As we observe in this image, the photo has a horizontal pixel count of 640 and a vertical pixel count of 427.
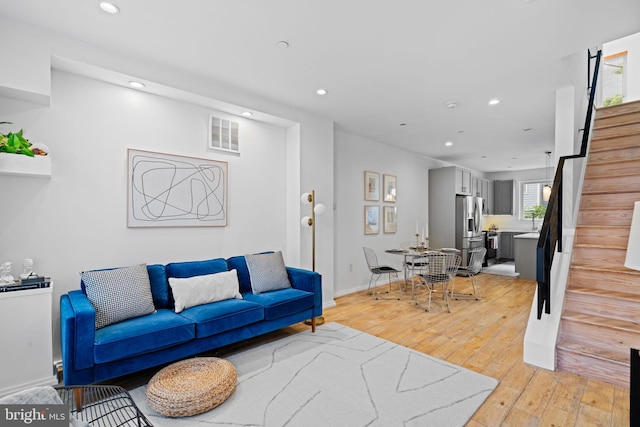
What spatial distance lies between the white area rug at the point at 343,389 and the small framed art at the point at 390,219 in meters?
3.28

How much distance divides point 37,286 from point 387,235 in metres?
5.27

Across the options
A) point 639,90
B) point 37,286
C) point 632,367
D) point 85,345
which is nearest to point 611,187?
point 632,367

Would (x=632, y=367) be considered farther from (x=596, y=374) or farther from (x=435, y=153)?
(x=435, y=153)

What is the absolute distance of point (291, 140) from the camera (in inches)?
174

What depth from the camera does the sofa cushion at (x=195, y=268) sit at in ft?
10.4

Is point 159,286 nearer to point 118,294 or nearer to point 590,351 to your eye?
point 118,294

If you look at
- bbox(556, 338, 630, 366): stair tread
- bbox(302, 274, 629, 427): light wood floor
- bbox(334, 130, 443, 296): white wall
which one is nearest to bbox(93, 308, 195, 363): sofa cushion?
bbox(302, 274, 629, 427): light wood floor

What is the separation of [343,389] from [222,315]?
1190mm

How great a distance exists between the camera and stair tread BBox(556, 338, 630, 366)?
95.7 inches

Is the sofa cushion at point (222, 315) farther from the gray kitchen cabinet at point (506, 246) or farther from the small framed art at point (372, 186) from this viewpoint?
the gray kitchen cabinet at point (506, 246)

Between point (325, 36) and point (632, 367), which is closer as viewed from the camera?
point (632, 367)

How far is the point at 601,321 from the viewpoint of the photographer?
103 inches

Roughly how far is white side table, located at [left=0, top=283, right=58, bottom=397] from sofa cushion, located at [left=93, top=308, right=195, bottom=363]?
384 mm

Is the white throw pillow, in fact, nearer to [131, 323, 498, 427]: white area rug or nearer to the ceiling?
[131, 323, 498, 427]: white area rug
